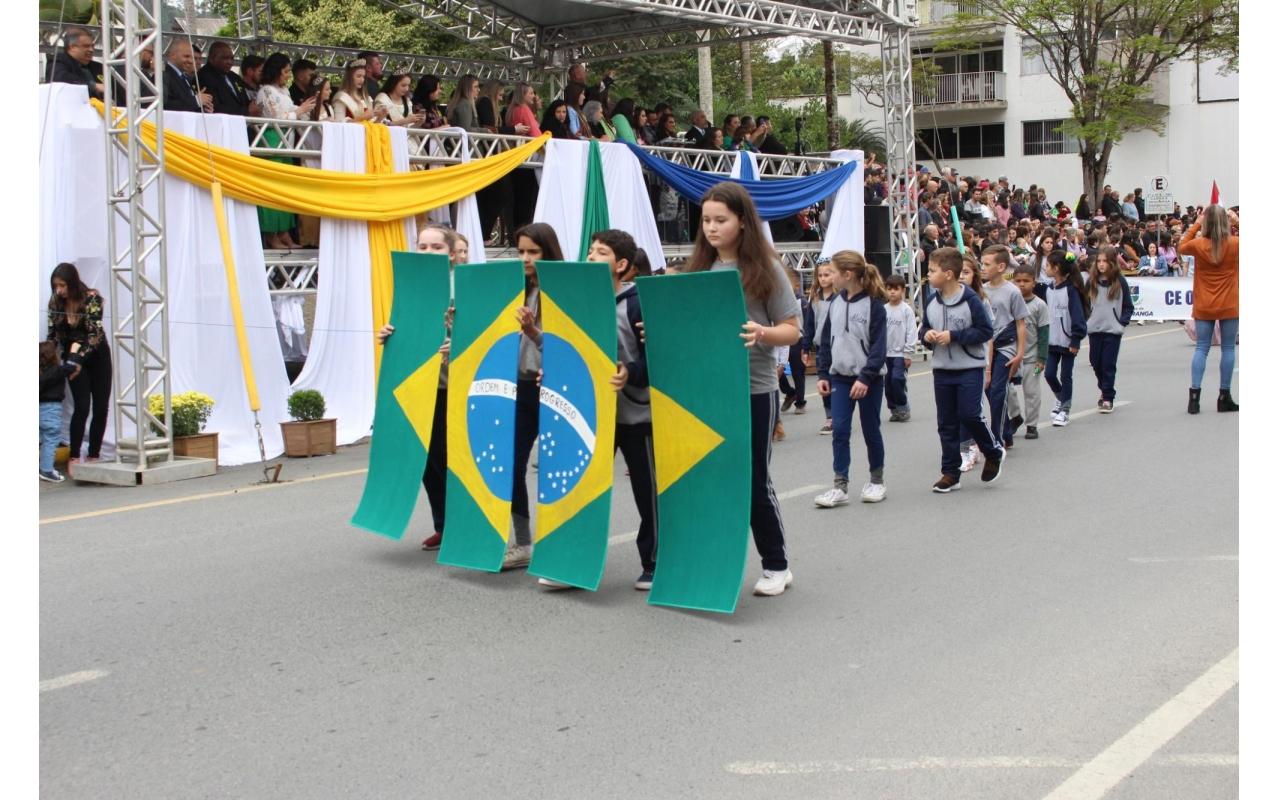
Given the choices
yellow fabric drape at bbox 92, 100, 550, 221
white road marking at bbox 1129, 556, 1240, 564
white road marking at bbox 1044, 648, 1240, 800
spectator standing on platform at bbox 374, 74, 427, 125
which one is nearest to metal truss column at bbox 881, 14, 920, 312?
yellow fabric drape at bbox 92, 100, 550, 221

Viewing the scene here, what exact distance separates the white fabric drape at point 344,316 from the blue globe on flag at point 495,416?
6.72m

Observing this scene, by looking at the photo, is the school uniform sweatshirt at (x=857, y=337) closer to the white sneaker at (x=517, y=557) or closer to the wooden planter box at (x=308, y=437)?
the white sneaker at (x=517, y=557)

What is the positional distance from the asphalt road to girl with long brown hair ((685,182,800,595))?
27.9 inches

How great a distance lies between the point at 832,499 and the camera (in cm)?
907

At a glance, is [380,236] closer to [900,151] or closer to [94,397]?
[94,397]

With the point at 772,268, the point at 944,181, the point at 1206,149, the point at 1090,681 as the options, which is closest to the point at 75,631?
the point at 772,268

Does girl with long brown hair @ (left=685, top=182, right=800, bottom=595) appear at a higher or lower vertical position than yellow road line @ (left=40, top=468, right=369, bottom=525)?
higher

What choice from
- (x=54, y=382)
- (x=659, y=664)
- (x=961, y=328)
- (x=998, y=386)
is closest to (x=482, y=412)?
(x=659, y=664)

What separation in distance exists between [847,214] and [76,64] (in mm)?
12082

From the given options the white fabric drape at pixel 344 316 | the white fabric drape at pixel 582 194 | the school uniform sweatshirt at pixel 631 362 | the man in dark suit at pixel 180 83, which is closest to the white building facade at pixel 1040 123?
the white fabric drape at pixel 582 194

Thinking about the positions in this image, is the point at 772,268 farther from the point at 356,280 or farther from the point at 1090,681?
the point at 356,280

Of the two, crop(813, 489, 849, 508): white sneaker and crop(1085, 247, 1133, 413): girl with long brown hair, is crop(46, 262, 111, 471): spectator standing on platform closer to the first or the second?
crop(813, 489, 849, 508): white sneaker

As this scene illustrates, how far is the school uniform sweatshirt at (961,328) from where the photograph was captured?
934 centimetres

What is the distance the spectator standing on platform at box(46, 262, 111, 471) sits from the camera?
1145 cm
